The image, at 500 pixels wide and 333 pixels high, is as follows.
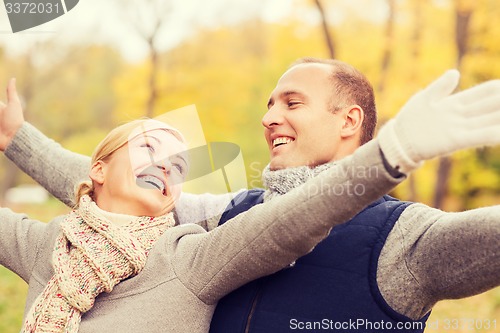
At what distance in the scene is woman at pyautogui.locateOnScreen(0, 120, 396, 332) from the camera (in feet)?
5.52

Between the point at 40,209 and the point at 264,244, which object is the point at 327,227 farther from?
the point at 40,209

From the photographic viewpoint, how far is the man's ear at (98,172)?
2.25 metres

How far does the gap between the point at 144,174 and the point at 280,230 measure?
0.71m

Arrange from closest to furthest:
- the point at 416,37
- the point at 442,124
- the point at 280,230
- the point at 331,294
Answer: the point at 442,124 < the point at 280,230 < the point at 331,294 < the point at 416,37

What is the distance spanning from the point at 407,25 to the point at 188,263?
9.75 m

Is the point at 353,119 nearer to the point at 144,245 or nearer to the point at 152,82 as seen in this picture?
the point at 144,245

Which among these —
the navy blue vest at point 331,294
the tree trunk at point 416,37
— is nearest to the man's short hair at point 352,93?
the navy blue vest at point 331,294

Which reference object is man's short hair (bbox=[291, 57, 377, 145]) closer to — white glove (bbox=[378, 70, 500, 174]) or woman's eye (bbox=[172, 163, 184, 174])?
woman's eye (bbox=[172, 163, 184, 174])

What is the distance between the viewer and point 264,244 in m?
1.72

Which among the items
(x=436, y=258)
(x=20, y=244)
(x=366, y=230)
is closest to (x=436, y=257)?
(x=436, y=258)

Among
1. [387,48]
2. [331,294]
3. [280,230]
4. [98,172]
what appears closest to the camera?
[280,230]

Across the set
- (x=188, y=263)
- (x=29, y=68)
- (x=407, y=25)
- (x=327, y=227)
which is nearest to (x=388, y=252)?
(x=327, y=227)

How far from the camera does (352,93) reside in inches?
90.1

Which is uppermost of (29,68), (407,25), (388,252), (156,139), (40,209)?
(156,139)
